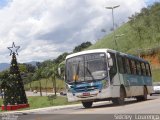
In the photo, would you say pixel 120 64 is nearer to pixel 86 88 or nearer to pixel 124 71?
pixel 124 71

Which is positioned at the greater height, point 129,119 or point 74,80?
point 74,80

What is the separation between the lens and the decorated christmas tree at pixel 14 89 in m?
43.3

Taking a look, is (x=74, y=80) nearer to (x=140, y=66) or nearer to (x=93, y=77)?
(x=93, y=77)

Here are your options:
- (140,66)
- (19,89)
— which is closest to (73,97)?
(140,66)

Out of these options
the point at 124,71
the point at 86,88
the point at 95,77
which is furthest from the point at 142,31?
the point at 86,88

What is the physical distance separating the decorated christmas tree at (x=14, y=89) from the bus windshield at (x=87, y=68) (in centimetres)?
1804

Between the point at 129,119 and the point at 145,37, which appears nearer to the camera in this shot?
the point at 129,119

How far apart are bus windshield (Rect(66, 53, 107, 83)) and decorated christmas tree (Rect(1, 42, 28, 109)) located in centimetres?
1804

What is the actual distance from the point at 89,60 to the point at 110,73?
1.38 meters

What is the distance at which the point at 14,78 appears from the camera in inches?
1732

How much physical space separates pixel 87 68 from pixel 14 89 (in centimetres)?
1943

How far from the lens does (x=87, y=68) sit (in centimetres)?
2572

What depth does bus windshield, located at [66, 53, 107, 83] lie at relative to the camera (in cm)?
2556

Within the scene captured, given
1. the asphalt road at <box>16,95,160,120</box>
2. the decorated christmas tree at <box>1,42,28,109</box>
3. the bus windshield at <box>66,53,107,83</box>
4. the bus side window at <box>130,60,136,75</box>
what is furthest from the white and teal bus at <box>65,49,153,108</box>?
the decorated christmas tree at <box>1,42,28,109</box>
